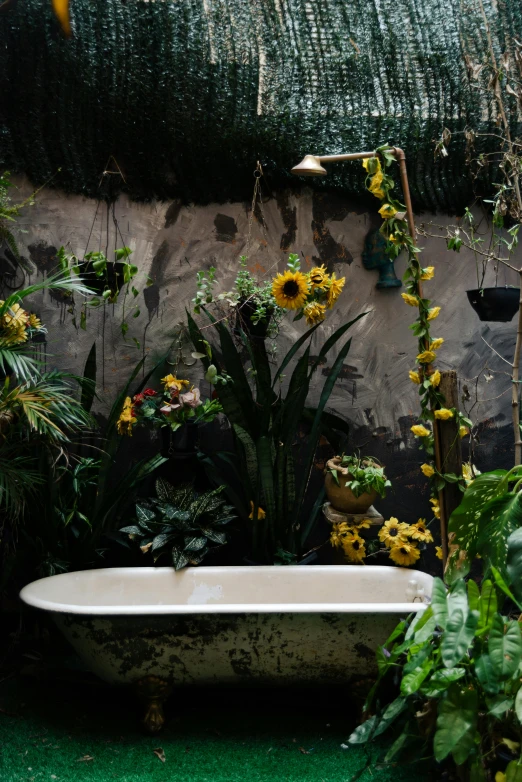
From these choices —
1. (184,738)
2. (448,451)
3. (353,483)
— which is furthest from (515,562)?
(184,738)

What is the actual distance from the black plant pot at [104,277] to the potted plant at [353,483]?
1.27 metres

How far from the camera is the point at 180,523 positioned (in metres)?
3.13

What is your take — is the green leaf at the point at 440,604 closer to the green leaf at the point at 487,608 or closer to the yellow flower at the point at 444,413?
the green leaf at the point at 487,608

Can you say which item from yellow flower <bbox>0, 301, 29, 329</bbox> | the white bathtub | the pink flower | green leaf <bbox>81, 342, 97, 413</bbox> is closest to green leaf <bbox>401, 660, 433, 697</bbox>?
the white bathtub

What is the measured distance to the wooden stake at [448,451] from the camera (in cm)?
276

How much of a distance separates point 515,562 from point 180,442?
1679 mm

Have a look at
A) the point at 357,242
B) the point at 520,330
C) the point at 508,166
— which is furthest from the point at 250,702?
the point at 508,166

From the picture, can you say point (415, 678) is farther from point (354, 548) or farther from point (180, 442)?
point (180, 442)

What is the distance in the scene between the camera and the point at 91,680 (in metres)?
2.99

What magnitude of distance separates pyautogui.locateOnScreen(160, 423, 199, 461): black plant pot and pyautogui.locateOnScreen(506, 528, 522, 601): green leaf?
1617mm

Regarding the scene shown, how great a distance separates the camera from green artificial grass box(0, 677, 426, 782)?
2.43m

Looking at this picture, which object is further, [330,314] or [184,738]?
[330,314]

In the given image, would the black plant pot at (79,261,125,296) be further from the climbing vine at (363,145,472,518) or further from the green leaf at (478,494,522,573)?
the green leaf at (478,494,522,573)

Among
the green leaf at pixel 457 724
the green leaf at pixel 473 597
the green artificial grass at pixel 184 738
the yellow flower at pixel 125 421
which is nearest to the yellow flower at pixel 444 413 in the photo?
the green leaf at pixel 473 597
